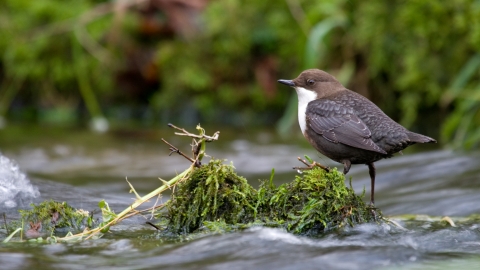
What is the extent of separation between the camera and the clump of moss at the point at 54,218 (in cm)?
400

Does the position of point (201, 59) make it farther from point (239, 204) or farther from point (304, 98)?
point (239, 204)

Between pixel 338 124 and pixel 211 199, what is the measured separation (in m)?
1.44

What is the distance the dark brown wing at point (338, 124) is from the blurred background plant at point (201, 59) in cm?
339

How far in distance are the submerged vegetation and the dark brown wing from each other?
Answer: 85 cm

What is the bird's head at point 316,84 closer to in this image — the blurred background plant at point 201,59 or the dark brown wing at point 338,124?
the dark brown wing at point 338,124

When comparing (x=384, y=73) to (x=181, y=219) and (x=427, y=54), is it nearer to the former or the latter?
(x=427, y=54)

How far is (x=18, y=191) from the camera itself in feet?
15.9

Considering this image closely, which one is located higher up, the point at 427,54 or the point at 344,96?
the point at 427,54

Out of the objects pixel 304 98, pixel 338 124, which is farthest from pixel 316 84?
pixel 338 124

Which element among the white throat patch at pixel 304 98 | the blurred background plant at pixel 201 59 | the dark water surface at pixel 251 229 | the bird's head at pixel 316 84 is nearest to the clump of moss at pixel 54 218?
the dark water surface at pixel 251 229

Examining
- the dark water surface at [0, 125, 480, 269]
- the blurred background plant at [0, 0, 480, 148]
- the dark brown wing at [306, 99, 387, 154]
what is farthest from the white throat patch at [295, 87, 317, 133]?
the blurred background plant at [0, 0, 480, 148]

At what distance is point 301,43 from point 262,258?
611 centimetres

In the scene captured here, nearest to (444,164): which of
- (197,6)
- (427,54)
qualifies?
(427,54)

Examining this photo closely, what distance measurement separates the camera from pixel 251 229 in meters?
3.77
